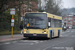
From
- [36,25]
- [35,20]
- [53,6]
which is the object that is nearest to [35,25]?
[36,25]

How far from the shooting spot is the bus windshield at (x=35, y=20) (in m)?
20.1

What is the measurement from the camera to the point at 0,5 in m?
29.2

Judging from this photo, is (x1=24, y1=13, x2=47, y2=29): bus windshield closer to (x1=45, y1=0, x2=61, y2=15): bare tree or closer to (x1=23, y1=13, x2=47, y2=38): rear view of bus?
(x1=23, y1=13, x2=47, y2=38): rear view of bus

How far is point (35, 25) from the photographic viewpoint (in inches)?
792

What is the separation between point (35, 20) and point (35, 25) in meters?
0.55

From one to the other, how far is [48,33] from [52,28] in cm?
212

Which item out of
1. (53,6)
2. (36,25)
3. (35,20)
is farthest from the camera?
(53,6)

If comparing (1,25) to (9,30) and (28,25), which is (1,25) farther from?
(28,25)

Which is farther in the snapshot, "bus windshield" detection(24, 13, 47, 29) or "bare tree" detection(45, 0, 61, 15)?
"bare tree" detection(45, 0, 61, 15)

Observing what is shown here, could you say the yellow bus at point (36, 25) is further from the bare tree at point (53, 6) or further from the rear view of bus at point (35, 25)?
the bare tree at point (53, 6)

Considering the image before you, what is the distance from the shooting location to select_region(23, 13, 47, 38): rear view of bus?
20031mm

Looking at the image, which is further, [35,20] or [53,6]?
[53,6]

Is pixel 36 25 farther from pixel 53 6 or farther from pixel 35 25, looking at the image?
pixel 53 6

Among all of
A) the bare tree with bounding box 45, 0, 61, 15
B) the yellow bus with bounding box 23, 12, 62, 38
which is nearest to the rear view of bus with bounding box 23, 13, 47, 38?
the yellow bus with bounding box 23, 12, 62, 38
